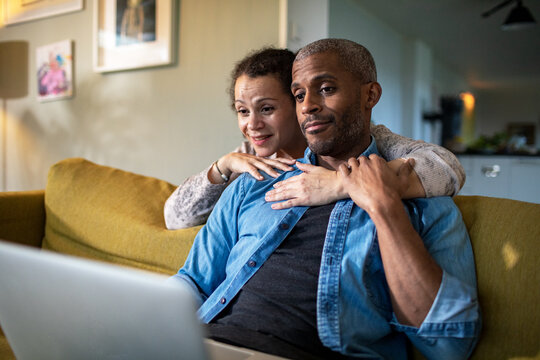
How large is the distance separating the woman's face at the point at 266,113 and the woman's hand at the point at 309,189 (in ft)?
1.11

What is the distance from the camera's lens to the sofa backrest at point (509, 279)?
975mm

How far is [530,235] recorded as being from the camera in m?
1.03

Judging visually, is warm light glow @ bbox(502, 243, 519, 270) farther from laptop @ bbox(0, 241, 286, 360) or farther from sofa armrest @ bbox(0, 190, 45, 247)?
sofa armrest @ bbox(0, 190, 45, 247)

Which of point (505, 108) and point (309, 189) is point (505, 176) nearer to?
point (309, 189)

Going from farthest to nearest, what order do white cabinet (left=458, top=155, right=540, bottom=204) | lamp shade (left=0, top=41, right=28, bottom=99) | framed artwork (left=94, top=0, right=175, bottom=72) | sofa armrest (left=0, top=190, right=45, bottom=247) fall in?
white cabinet (left=458, top=155, right=540, bottom=204) → lamp shade (left=0, top=41, right=28, bottom=99) → framed artwork (left=94, top=0, right=175, bottom=72) → sofa armrest (left=0, top=190, right=45, bottom=247)

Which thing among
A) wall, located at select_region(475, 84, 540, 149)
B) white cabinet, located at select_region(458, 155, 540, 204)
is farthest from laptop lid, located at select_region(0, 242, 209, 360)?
wall, located at select_region(475, 84, 540, 149)

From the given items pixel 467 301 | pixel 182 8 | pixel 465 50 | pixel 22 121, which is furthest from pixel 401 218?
pixel 465 50

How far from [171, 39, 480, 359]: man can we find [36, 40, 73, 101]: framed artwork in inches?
96.1

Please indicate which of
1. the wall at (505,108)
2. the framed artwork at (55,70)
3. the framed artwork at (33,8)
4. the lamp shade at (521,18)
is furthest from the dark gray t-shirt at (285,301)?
the wall at (505,108)

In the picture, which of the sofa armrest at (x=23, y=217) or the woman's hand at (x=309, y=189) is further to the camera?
the sofa armrest at (x=23, y=217)

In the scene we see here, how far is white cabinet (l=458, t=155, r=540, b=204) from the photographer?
437cm

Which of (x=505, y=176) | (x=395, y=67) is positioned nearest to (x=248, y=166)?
(x=505, y=176)

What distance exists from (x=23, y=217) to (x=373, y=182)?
5.26 feet

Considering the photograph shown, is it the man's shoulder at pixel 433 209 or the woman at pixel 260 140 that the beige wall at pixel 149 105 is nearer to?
the woman at pixel 260 140
